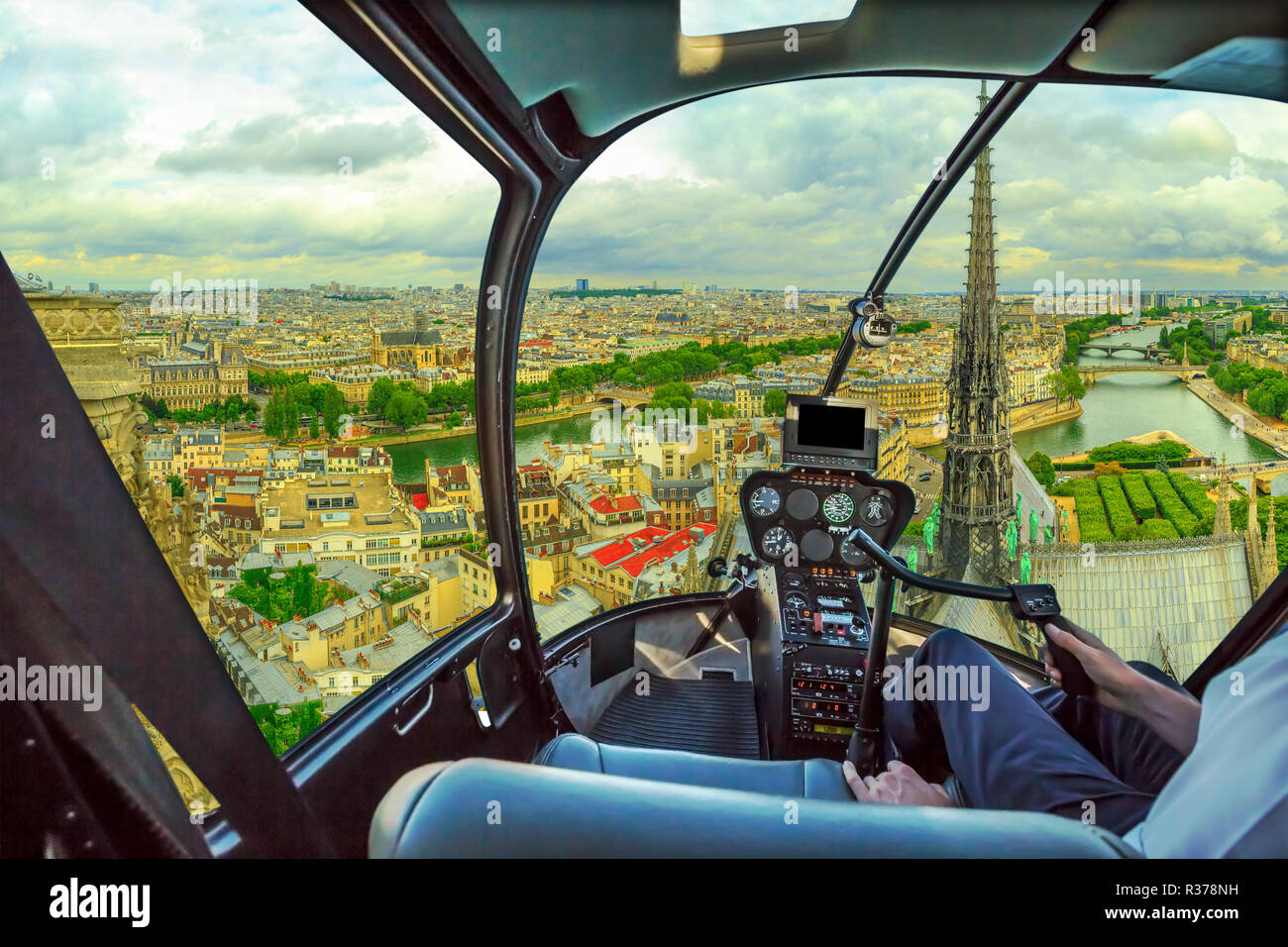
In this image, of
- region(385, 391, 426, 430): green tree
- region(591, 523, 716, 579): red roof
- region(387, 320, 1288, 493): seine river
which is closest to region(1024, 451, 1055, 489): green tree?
region(387, 320, 1288, 493): seine river

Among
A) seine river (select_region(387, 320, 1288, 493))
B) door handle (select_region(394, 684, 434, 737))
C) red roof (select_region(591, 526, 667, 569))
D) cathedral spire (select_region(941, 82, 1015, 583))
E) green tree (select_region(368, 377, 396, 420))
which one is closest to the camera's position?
door handle (select_region(394, 684, 434, 737))

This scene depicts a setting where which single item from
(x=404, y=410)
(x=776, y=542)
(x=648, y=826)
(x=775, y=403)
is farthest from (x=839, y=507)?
(x=648, y=826)

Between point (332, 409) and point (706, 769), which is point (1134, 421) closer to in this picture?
point (706, 769)

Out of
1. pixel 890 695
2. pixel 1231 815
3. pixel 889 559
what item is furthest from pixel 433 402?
pixel 1231 815

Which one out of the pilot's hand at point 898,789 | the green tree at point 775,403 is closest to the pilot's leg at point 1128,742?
the pilot's hand at point 898,789

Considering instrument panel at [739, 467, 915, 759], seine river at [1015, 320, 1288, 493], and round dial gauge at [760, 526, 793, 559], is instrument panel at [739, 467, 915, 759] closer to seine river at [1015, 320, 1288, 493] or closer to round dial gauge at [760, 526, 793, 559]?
round dial gauge at [760, 526, 793, 559]

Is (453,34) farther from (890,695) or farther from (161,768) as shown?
(890,695)
